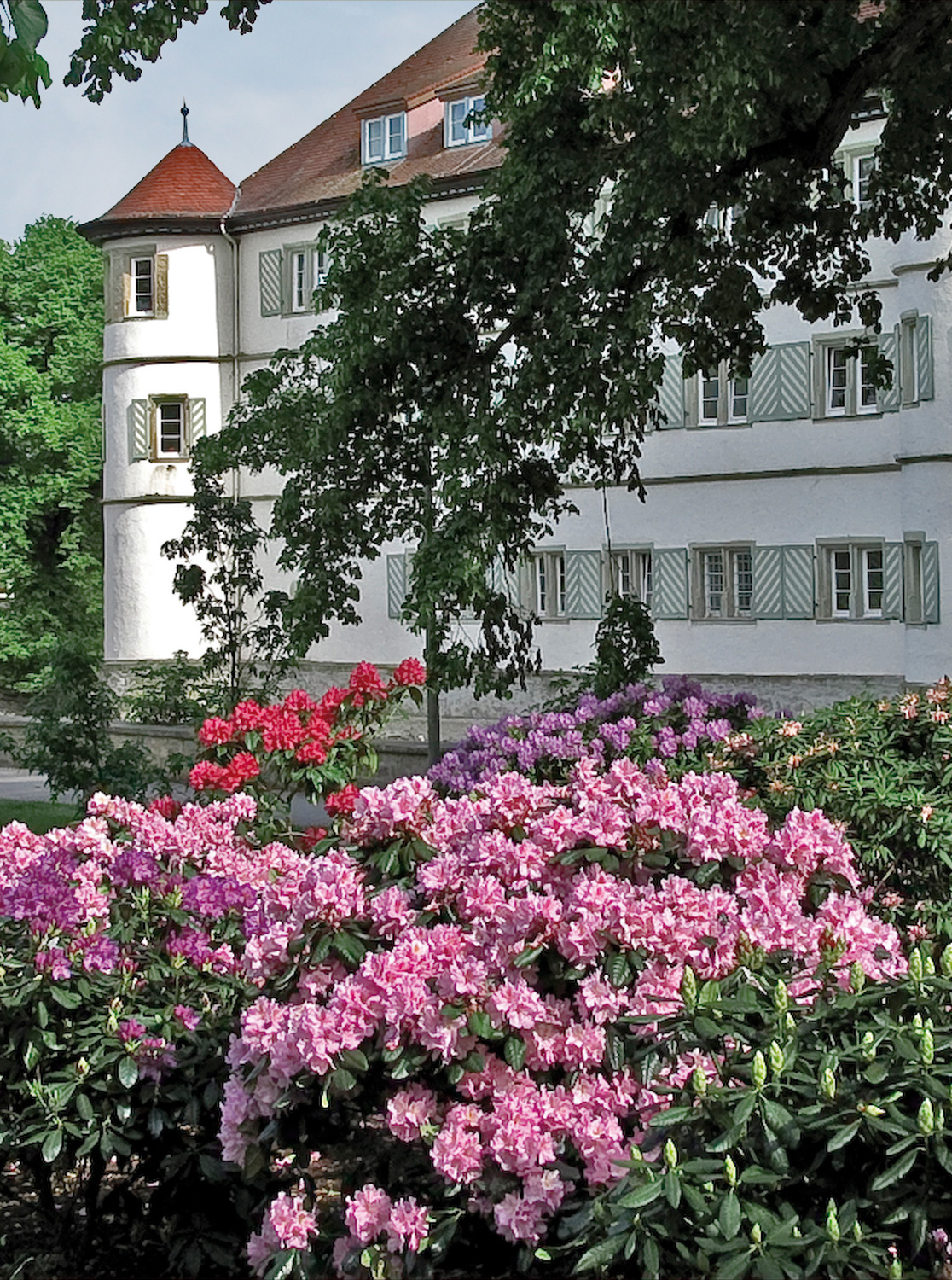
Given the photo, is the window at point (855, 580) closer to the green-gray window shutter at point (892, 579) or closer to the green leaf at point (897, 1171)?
the green-gray window shutter at point (892, 579)

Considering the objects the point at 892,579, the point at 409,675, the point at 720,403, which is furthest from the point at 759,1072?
the point at 720,403

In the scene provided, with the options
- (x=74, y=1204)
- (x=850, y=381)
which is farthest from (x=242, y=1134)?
(x=850, y=381)

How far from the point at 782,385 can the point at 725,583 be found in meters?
3.05

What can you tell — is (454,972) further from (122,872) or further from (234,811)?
(234,811)

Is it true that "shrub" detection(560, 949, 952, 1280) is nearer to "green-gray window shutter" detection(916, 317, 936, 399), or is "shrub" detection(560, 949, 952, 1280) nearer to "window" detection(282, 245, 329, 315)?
"green-gray window shutter" detection(916, 317, 936, 399)

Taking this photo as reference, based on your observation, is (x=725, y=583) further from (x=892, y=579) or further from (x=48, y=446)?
(x=48, y=446)

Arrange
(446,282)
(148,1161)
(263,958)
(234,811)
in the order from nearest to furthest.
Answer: (263,958), (148,1161), (234,811), (446,282)

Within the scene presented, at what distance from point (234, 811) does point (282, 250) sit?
28.5 metres

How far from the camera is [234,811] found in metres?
5.50

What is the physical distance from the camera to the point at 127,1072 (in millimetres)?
4211

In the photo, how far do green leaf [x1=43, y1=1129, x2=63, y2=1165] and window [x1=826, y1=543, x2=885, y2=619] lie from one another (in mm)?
21642

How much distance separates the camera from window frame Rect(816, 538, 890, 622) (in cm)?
2500

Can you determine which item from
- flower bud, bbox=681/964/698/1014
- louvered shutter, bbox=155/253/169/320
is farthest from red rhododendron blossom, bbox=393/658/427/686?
louvered shutter, bbox=155/253/169/320

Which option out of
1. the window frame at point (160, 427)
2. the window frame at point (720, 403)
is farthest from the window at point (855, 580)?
the window frame at point (160, 427)
